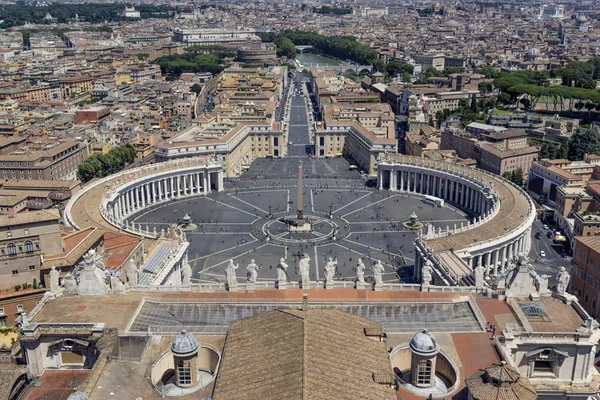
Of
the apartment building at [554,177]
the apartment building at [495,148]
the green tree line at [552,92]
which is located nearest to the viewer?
the apartment building at [554,177]

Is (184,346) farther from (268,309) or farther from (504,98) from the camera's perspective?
(504,98)

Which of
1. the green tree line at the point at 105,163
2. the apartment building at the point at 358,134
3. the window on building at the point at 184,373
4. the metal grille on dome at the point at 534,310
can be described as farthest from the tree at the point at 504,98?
the window on building at the point at 184,373

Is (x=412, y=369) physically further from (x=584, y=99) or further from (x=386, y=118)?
(x=584, y=99)

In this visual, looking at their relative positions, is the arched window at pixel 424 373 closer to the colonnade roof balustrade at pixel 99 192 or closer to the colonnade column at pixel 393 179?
the colonnade roof balustrade at pixel 99 192

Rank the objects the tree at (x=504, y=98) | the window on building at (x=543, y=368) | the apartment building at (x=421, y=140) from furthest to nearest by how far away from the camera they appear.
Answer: the tree at (x=504, y=98) → the apartment building at (x=421, y=140) → the window on building at (x=543, y=368)

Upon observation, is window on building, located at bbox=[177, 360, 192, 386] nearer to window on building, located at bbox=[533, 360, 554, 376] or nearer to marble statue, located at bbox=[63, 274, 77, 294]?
marble statue, located at bbox=[63, 274, 77, 294]

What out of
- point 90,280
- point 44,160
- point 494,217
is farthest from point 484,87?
point 90,280

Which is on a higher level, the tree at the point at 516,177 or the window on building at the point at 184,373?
the window on building at the point at 184,373

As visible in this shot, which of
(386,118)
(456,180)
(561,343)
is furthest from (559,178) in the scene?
(561,343)
